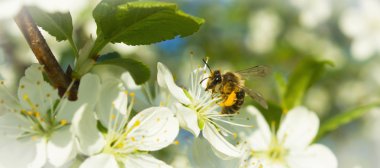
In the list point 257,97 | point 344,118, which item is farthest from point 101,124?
point 344,118

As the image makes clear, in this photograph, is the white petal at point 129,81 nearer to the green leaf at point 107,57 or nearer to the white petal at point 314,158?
the green leaf at point 107,57

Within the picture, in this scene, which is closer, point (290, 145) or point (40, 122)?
point (40, 122)

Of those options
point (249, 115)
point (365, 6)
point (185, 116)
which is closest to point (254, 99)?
point (249, 115)

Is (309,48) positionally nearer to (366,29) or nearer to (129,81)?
(366,29)

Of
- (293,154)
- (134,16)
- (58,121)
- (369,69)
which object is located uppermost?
(134,16)

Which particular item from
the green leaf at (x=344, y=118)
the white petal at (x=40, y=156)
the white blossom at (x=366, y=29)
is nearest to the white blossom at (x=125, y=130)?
the white petal at (x=40, y=156)

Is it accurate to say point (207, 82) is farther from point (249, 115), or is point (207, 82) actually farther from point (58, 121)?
point (58, 121)

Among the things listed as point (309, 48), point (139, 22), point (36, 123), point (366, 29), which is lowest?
point (309, 48)
